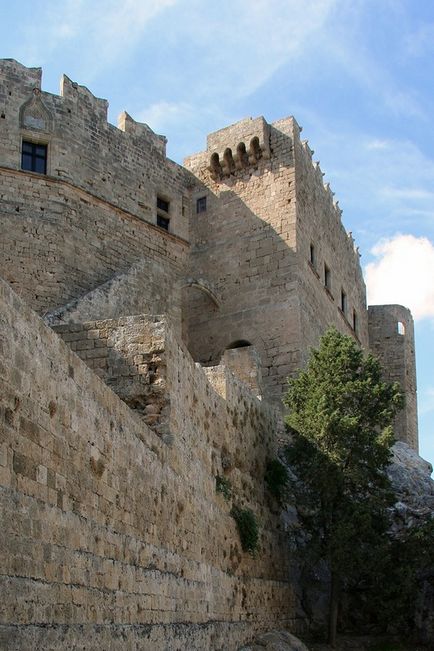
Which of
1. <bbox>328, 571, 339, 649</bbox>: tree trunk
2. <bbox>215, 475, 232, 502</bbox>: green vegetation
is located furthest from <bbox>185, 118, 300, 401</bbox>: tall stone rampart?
<bbox>215, 475, 232, 502</bbox>: green vegetation

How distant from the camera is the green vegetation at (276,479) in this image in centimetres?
1452

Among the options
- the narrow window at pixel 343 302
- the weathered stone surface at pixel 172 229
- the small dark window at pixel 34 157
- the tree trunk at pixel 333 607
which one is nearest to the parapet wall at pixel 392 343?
the narrow window at pixel 343 302

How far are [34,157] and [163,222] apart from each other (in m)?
4.21

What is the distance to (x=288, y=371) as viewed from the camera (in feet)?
67.8

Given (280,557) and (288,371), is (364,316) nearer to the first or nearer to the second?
(288,371)

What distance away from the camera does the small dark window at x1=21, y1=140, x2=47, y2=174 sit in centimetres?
1977

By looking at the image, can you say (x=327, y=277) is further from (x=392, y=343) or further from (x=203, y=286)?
(x=392, y=343)

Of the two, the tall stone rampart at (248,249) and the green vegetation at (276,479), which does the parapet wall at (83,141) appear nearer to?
the tall stone rampart at (248,249)

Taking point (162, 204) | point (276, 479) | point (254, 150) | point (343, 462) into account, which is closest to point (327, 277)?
point (254, 150)

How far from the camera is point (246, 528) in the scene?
12.4 m

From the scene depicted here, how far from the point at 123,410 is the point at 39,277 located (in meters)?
11.6

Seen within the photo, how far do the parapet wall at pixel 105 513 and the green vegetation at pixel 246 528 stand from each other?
185 millimetres

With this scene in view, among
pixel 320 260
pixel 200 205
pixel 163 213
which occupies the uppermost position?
pixel 200 205

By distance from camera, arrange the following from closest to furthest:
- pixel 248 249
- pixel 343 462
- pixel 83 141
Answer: pixel 343 462 → pixel 83 141 → pixel 248 249
